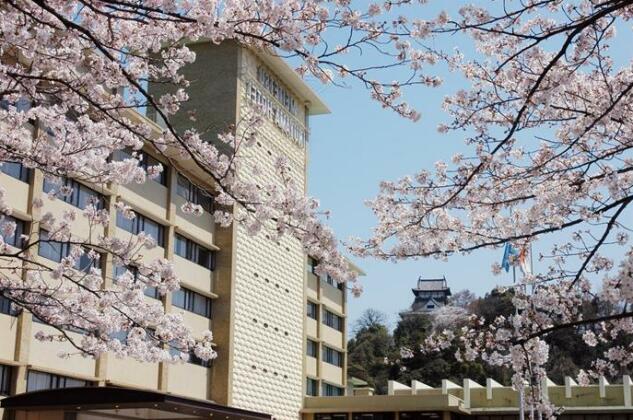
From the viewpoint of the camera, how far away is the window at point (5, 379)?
18.2 m

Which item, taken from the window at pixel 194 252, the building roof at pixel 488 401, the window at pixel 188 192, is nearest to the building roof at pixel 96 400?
the window at pixel 194 252

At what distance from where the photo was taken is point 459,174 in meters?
8.83

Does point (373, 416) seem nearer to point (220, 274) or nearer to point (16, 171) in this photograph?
point (220, 274)

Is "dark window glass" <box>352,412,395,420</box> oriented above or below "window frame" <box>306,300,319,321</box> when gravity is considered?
below

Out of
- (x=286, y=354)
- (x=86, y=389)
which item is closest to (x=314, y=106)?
(x=286, y=354)

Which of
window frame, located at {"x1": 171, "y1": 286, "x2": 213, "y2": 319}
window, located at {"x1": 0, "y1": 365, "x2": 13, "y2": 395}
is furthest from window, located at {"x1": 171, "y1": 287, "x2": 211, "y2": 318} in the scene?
window, located at {"x1": 0, "y1": 365, "x2": 13, "y2": 395}

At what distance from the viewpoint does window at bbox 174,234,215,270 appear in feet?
85.7

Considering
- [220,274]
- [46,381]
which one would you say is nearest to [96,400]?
[46,381]

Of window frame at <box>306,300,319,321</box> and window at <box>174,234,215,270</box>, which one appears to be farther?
window frame at <box>306,300,319,321</box>

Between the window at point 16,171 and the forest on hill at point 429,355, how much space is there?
74.2 feet

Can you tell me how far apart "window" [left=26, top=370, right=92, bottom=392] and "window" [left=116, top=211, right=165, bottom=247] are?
13.6 ft

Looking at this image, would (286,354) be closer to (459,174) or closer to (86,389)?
(86,389)

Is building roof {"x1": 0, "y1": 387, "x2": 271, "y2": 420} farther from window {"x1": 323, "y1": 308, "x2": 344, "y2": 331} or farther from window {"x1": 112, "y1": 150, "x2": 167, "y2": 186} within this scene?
window {"x1": 323, "y1": 308, "x2": 344, "y2": 331}

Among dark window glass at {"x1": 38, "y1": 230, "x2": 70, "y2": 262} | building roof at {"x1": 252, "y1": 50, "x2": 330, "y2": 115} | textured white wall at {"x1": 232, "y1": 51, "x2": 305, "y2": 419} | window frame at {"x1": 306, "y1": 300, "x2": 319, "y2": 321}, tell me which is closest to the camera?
dark window glass at {"x1": 38, "y1": 230, "x2": 70, "y2": 262}
